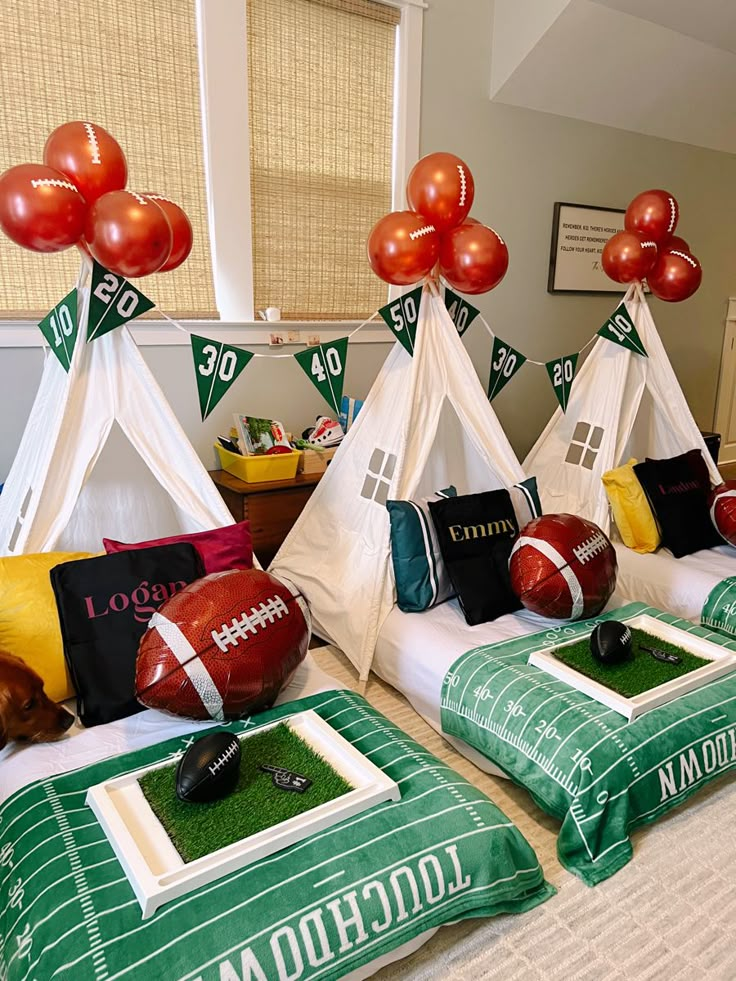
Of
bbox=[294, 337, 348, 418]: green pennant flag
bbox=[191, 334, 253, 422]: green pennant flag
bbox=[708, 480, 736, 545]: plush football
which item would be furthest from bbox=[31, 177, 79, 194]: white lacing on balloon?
bbox=[708, 480, 736, 545]: plush football

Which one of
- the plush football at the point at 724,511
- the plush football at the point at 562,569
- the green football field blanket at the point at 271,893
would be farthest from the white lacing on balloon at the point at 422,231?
the green football field blanket at the point at 271,893

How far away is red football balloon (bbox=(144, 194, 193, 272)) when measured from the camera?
221 cm

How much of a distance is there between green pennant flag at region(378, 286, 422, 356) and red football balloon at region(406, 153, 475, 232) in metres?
0.30

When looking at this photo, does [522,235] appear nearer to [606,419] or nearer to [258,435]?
[606,419]

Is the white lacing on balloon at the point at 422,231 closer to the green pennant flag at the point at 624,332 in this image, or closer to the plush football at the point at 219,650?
the green pennant flag at the point at 624,332

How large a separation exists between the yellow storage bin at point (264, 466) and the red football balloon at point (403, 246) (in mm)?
1026

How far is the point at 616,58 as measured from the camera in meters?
3.95

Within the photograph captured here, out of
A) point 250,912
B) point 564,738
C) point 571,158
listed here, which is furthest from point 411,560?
point 571,158

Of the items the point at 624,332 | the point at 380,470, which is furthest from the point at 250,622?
the point at 624,332

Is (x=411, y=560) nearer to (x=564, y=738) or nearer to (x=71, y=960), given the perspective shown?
(x=564, y=738)

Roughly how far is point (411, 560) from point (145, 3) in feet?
8.58

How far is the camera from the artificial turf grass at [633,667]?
2.00 meters

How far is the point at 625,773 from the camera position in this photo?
5.80 feet

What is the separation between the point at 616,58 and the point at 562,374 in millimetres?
2084
